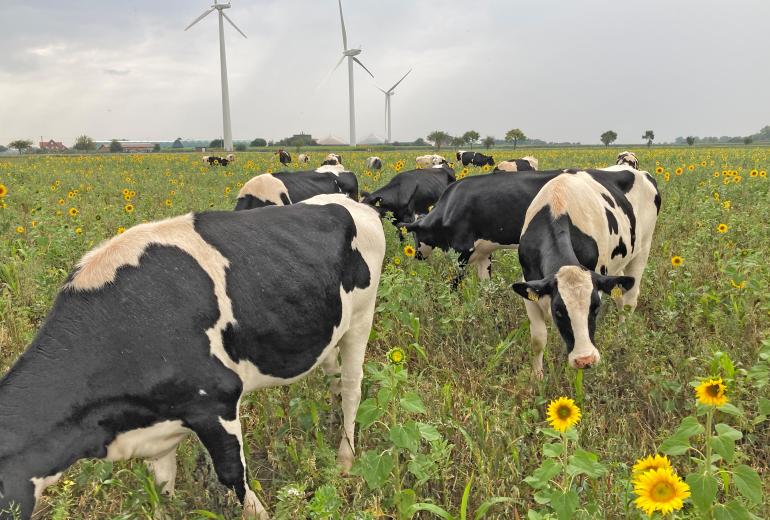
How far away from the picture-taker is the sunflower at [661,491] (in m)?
1.89

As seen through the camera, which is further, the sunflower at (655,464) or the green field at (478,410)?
the green field at (478,410)

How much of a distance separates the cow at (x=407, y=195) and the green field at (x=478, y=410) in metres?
3.53

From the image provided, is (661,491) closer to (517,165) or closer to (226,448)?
(226,448)

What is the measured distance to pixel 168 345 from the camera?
249 centimetres

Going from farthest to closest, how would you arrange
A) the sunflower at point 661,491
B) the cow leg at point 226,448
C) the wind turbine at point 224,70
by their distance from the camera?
the wind turbine at point 224,70, the cow leg at point 226,448, the sunflower at point 661,491

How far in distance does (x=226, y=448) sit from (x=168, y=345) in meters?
0.67

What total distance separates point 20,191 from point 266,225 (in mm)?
14196

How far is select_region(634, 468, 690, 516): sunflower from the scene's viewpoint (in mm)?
1886

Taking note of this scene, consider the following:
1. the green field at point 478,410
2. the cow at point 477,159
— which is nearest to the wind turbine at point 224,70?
the cow at point 477,159

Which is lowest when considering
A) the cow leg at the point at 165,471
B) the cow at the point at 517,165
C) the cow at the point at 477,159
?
the cow leg at the point at 165,471

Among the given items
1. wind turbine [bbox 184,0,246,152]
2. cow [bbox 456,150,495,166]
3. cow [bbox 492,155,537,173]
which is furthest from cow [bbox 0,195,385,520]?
wind turbine [bbox 184,0,246,152]

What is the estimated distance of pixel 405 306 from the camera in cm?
603

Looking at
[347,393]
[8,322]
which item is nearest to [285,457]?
[347,393]

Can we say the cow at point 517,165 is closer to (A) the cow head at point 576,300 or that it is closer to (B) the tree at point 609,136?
(A) the cow head at point 576,300
